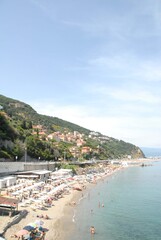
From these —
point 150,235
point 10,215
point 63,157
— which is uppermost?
point 63,157

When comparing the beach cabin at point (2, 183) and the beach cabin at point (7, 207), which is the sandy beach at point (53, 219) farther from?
the beach cabin at point (2, 183)

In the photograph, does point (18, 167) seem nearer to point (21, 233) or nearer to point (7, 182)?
point (7, 182)

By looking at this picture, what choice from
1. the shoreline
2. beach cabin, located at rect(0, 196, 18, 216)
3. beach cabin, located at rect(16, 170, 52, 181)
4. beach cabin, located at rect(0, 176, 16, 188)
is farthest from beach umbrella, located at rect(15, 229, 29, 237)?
beach cabin, located at rect(16, 170, 52, 181)

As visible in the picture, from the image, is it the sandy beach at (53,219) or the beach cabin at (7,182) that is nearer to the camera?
the sandy beach at (53,219)

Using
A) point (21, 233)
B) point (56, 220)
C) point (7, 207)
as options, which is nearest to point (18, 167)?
point (56, 220)

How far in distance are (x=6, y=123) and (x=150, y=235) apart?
40.1 m

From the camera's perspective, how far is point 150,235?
82.6ft

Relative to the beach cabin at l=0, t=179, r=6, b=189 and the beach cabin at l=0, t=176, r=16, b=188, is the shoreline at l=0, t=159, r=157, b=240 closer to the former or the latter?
the beach cabin at l=0, t=176, r=16, b=188

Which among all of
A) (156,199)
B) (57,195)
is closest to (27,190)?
(57,195)

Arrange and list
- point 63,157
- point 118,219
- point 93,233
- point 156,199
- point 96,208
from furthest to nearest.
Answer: point 63,157 → point 156,199 → point 96,208 → point 118,219 → point 93,233

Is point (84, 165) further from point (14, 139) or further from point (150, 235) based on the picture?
point (150, 235)

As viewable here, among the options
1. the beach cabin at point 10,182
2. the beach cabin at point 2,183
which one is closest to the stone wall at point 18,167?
the beach cabin at point 10,182

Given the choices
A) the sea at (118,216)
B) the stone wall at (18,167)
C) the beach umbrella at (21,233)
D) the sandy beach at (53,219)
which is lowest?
the sea at (118,216)

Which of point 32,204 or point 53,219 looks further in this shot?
point 32,204
